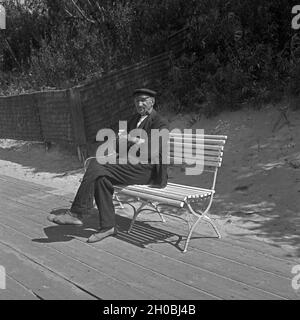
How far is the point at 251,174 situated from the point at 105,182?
7.73ft

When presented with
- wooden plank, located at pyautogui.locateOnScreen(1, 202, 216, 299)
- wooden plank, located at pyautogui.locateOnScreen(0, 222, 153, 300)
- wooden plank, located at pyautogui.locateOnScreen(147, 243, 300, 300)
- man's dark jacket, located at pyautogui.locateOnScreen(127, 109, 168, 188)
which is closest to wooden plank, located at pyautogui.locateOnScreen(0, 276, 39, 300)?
wooden plank, located at pyautogui.locateOnScreen(0, 222, 153, 300)

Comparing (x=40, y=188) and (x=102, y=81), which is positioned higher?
(x=102, y=81)

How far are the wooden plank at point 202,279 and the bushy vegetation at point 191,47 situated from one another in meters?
4.28

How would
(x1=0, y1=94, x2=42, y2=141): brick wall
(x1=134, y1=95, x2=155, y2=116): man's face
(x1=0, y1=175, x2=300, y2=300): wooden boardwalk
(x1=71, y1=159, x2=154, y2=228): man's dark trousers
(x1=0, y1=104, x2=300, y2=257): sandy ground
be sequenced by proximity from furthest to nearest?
(x1=0, y1=94, x2=42, y2=141): brick wall < (x1=134, y1=95, x2=155, y2=116): man's face < (x1=0, y1=104, x2=300, y2=257): sandy ground < (x1=71, y1=159, x2=154, y2=228): man's dark trousers < (x1=0, y1=175, x2=300, y2=300): wooden boardwalk

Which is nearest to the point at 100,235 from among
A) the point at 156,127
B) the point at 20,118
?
the point at 156,127

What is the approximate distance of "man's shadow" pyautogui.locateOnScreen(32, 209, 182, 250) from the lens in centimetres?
483

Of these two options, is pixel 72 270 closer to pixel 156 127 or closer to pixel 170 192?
pixel 170 192

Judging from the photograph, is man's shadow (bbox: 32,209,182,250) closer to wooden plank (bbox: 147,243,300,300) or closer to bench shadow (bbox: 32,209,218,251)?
bench shadow (bbox: 32,209,218,251)

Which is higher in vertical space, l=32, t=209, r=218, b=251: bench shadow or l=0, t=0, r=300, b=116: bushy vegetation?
l=0, t=0, r=300, b=116: bushy vegetation
